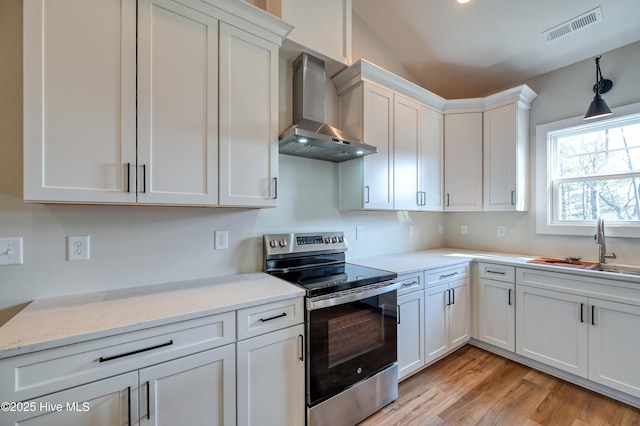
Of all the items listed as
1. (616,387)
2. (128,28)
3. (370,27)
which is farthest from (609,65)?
(128,28)

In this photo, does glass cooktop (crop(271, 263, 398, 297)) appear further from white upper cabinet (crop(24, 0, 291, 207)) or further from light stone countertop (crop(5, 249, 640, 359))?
white upper cabinet (crop(24, 0, 291, 207))

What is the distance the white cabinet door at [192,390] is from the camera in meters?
1.10

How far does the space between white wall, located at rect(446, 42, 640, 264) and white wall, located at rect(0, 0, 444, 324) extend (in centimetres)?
Result: 204

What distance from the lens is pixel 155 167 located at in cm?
137

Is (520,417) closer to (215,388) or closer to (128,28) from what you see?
(215,388)

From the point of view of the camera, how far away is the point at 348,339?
1.67 m

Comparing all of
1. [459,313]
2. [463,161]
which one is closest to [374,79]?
[463,161]

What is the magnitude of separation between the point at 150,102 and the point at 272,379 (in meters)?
1.58

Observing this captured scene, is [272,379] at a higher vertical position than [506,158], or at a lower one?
lower

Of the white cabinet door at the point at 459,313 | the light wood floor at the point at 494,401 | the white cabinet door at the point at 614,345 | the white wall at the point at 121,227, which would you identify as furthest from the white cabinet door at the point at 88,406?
the white cabinet door at the point at 614,345

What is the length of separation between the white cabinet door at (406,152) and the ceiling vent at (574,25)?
48.2 inches

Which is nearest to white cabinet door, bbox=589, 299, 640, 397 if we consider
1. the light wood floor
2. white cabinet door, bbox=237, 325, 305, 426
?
the light wood floor

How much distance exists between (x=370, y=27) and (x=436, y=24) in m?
0.65

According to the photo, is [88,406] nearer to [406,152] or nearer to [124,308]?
[124,308]
